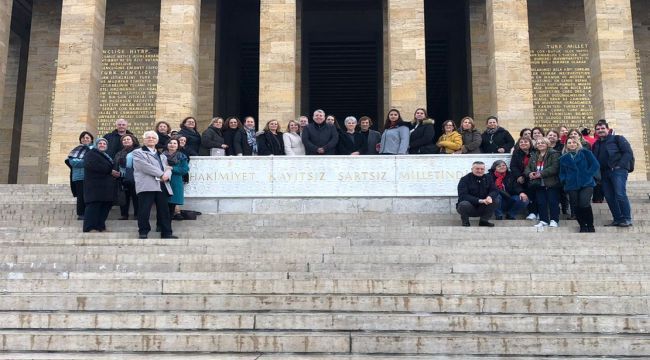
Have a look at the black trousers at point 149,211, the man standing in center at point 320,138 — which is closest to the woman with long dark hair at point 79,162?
the black trousers at point 149,211

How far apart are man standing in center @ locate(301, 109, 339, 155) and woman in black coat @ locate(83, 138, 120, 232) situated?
361 centimetres

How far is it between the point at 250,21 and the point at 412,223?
618 inches

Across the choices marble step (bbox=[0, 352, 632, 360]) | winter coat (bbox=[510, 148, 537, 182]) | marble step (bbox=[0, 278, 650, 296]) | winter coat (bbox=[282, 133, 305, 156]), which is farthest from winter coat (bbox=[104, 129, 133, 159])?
winter coat (bbox=[510, 148, 537, 182])

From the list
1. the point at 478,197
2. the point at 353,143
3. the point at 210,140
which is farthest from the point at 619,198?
the point at 210,140

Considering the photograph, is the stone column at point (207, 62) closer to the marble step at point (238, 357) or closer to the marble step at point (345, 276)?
the marble step at point (345, 276)

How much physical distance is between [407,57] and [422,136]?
5.52 metres

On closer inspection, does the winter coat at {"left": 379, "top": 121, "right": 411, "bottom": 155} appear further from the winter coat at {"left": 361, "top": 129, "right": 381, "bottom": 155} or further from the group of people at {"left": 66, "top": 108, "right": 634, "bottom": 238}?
the winter coat at {"left": 361, "top": 129, "right": 381, "bottom": 155}

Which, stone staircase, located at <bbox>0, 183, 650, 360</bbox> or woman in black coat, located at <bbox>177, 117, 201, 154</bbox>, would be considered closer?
stone staircase, located at <bbox>0, 183, 650, 360</bbox>

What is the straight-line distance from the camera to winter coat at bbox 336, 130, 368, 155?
11.3 m

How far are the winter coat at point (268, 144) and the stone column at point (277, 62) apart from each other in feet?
14.9

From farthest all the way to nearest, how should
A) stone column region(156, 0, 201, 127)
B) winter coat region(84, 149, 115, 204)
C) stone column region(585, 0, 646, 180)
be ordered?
1. stone column region(156, 0, 201, 127)
2. stone column region(585, 0, 646, 180)
3. winter coat region(84, 149, 115, 204)

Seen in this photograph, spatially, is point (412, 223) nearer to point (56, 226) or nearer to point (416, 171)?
point (416, 171)

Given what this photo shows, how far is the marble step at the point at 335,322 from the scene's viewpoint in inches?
205

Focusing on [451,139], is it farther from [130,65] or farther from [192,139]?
[130,65]
